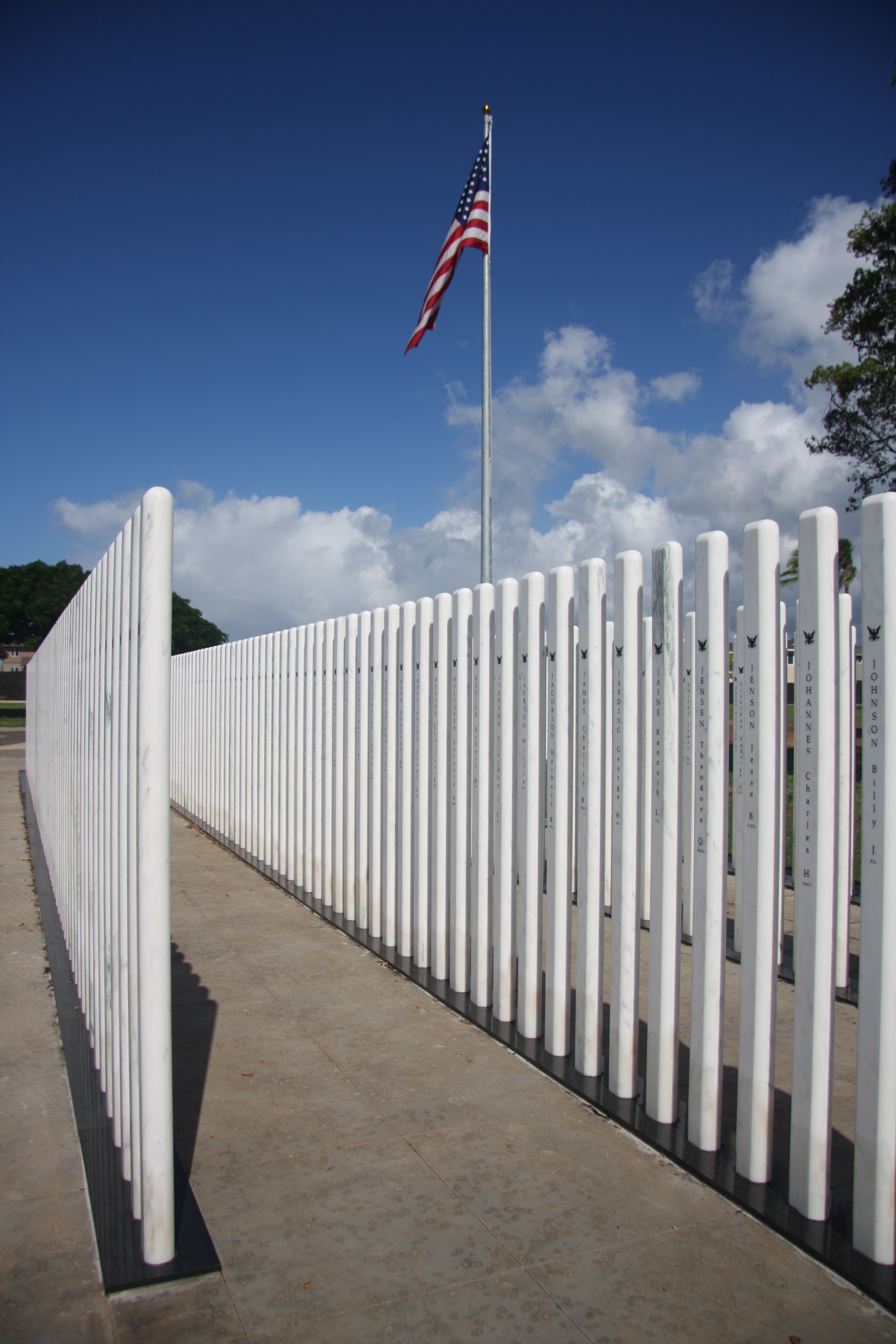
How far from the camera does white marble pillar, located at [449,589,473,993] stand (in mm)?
5441

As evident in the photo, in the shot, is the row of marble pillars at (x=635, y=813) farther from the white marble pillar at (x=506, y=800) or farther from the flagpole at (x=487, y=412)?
the flagpole at (x=487, y=412)

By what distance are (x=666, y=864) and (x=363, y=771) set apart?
3.58 m

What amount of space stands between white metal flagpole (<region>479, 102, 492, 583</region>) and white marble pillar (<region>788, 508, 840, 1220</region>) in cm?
786

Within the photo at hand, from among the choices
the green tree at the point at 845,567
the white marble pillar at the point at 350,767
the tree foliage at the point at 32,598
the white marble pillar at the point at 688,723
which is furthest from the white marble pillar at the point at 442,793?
the tree foliage at the point at 32,598

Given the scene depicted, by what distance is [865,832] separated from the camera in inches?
115

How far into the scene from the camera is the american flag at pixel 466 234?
475 inches

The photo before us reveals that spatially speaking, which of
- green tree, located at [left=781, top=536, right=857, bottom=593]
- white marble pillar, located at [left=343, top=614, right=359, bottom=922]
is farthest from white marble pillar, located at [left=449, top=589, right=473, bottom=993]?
green tree, located at [left=781, top=536, right=857, bottom=593]

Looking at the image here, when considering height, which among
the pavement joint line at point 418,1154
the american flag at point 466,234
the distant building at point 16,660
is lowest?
the pavement joint line at point 418,1154

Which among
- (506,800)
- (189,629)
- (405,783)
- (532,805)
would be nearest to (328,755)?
(405,783)

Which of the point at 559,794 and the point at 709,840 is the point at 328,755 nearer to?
the point at 559,794

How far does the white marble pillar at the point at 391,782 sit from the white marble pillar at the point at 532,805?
1762 mm

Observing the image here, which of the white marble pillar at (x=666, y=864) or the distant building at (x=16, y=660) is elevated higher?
the distant building at (x=16, y=660)

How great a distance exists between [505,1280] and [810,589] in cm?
249

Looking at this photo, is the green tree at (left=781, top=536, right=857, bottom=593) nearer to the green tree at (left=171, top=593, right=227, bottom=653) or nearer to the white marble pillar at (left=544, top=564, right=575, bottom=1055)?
the white marble pillar at (left=544, top=564, right=575, bottom=1055)
